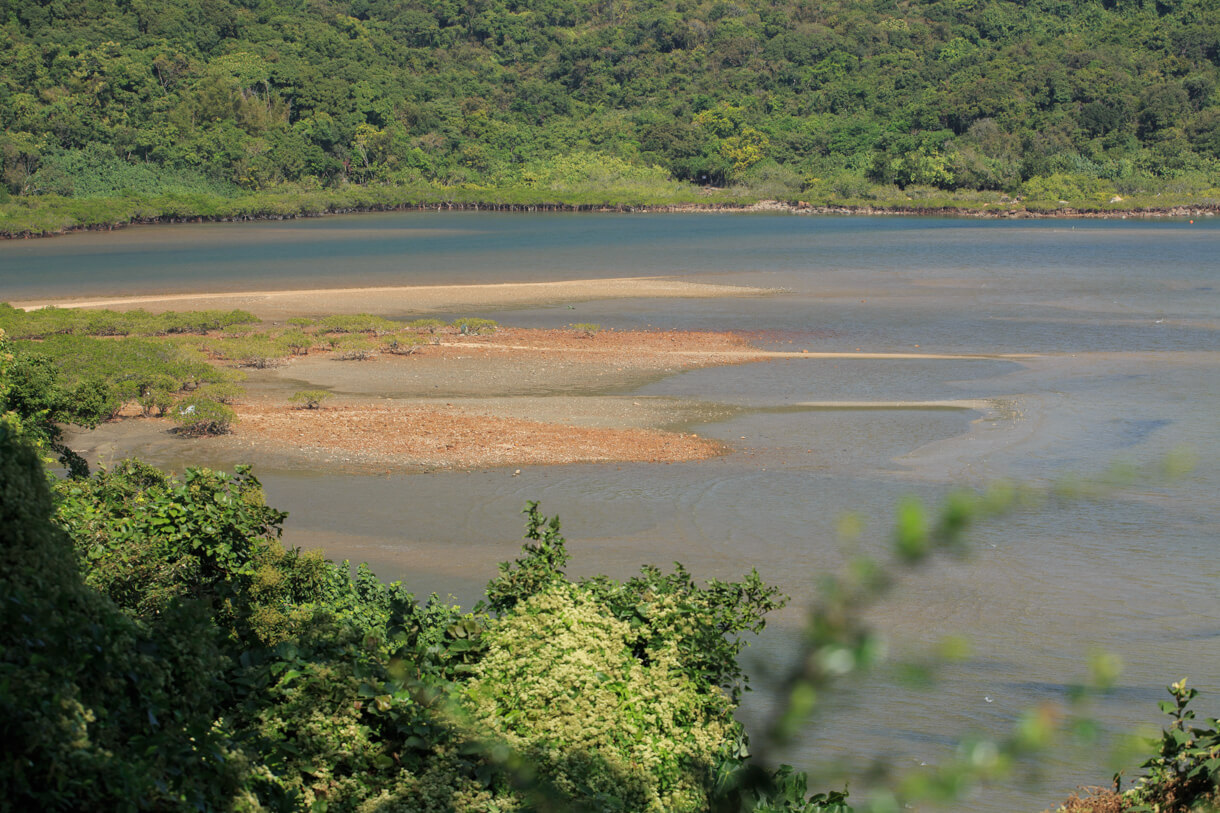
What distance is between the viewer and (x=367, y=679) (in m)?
4.51

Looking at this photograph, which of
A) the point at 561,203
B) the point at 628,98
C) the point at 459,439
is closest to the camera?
the point at 459,439

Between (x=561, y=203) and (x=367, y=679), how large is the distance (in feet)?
311

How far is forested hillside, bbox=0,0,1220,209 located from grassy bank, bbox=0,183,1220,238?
2281 mm

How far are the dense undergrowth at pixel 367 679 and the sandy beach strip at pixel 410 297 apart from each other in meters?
26.2

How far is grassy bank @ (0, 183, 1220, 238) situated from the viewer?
73.6 m

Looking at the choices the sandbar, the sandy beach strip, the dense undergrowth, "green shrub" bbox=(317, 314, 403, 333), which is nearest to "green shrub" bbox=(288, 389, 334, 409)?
the sandbar

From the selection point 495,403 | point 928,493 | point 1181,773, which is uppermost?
point 1181,773

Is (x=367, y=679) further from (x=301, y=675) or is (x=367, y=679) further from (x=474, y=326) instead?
(x=474, y=326)

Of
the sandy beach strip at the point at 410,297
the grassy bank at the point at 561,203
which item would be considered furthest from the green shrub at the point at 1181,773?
the grassy bank at the point at 561,203

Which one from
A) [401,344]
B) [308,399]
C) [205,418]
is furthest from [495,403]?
[401,344]

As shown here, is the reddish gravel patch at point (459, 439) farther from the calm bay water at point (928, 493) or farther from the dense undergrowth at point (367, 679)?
the dense undergrowth at point (367, 679)

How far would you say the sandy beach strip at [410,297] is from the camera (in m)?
33.3

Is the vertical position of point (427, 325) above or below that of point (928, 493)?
above

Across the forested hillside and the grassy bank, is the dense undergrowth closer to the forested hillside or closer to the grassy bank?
the grassy bank
